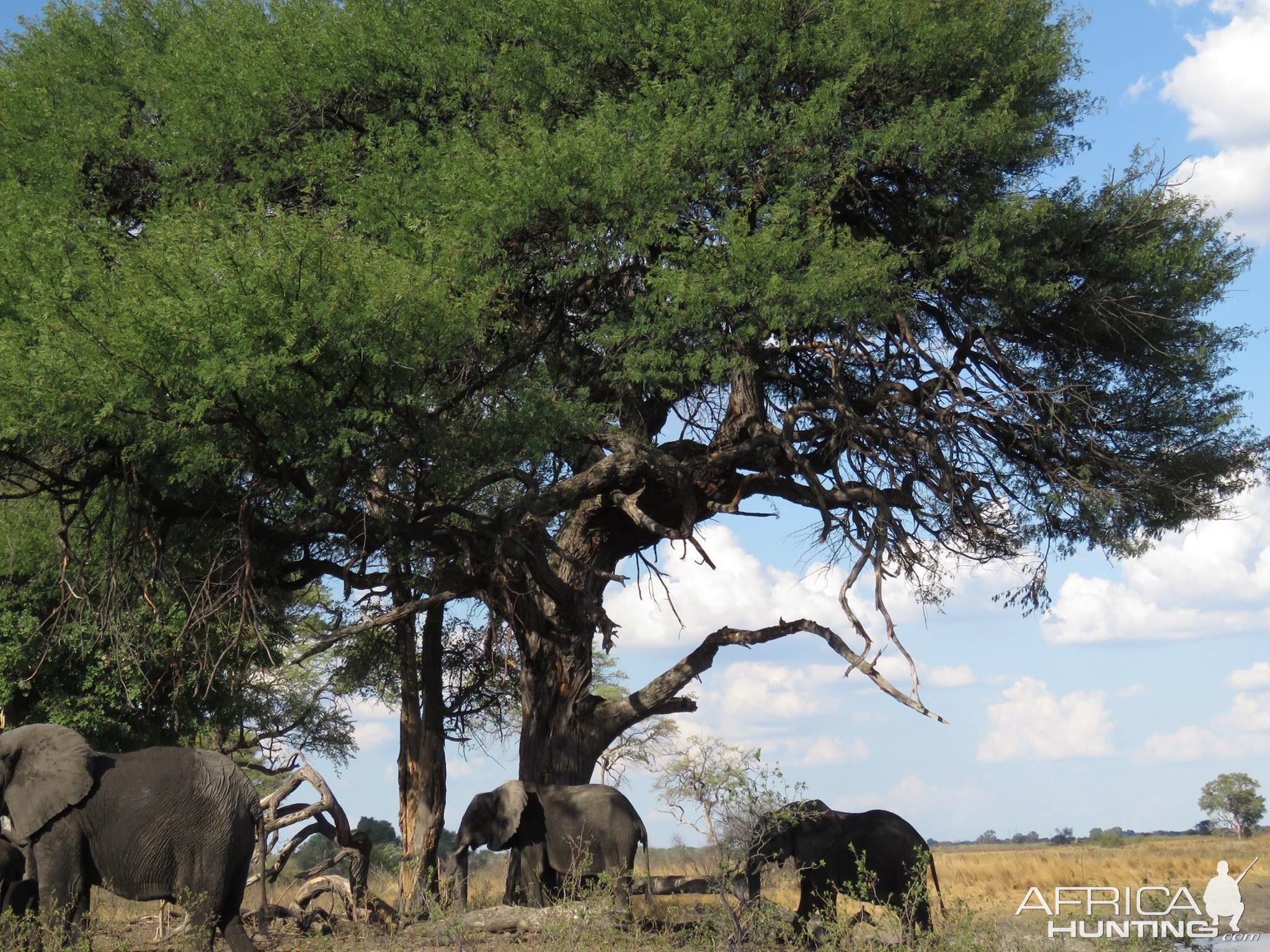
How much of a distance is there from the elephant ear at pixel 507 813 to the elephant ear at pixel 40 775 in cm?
530

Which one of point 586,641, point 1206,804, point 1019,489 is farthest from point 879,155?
point 1206,804

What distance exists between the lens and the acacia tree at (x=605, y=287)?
14539mm

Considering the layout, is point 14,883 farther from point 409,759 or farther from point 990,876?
point 990,876

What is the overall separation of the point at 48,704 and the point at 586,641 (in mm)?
8001

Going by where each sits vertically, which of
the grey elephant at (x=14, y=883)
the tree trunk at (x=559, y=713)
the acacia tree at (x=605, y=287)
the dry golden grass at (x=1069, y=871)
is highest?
the acacia tree at (x=605, y=287)

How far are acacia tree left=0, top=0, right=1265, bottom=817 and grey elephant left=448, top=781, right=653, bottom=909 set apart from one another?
244 cm

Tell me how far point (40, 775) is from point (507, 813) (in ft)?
18.7

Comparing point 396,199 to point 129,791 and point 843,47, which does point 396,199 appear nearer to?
point 843,47

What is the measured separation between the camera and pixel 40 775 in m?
10.8

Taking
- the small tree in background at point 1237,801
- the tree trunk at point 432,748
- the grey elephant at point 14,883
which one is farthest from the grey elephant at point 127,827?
the small tree in background at point 1237,801

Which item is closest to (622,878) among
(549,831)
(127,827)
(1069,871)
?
(549,831)

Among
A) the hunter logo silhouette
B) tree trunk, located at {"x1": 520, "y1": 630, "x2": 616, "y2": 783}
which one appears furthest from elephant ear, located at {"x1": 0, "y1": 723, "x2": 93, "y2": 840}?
the hunter logo silhouette

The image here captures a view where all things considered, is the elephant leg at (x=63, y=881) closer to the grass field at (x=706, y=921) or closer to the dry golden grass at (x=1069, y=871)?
the grass field at (x=706, y=921)

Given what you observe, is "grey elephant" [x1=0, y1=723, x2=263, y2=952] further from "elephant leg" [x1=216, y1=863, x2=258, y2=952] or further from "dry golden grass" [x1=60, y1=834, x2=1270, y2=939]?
"dry golden grass" [x1=60, y1=834, x2=1270, y2=939]
